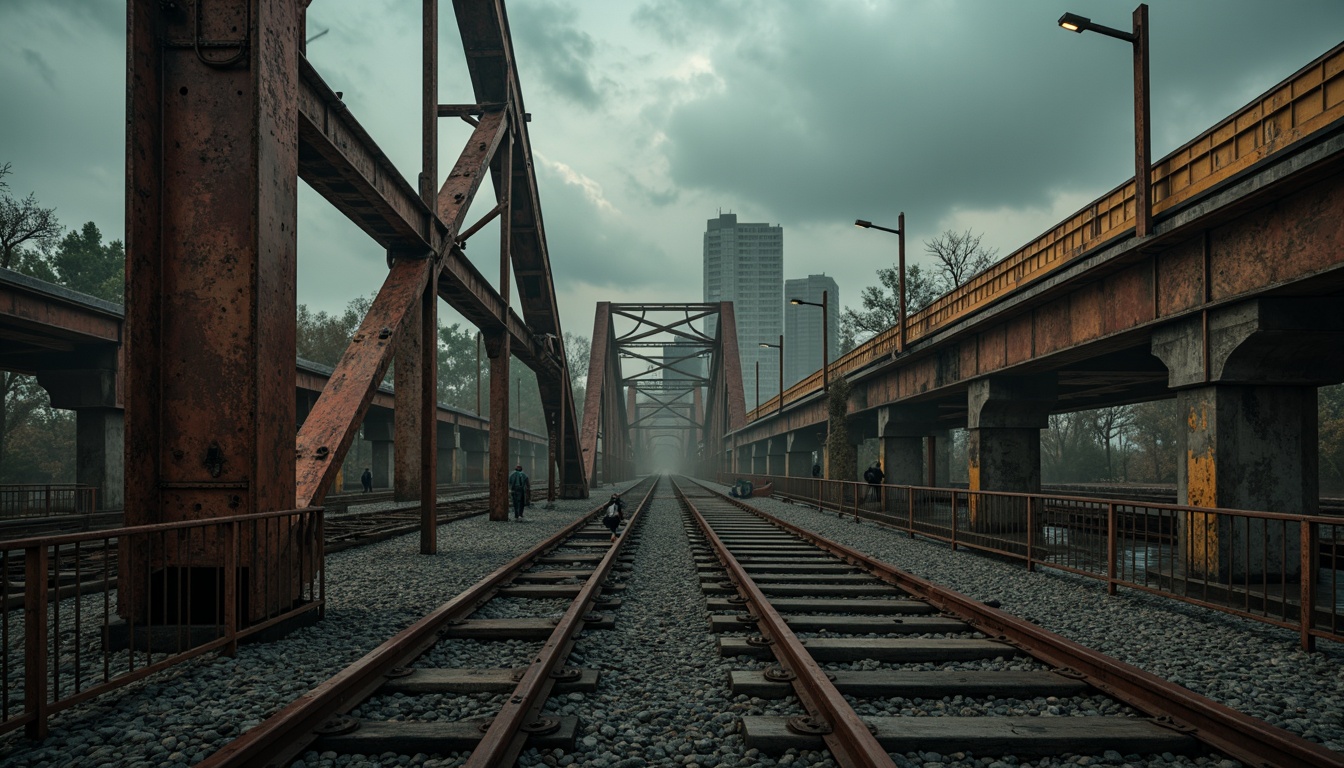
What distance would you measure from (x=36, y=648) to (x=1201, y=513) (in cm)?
1137

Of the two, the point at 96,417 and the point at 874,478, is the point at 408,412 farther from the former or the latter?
the point at 874,478

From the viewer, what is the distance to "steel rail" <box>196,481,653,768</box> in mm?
3164

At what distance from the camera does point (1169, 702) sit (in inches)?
154

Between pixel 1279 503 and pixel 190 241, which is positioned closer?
pixel 190 241

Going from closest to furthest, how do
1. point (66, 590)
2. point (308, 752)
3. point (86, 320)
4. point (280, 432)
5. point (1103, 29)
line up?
point (308, 752) < point (280, 432) < point (66, 590) < point (1103, 29) < point (86, 320)

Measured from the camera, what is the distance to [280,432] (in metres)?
6.18

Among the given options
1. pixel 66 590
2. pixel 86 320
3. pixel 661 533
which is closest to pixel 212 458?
pixel 66 590

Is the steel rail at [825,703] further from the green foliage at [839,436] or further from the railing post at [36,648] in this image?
the green foliage at [839,436]

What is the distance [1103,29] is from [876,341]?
45.4ft

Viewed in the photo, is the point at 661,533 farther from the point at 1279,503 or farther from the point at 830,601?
the point at 1279,503

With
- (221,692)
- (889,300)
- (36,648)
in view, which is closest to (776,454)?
(889,300)

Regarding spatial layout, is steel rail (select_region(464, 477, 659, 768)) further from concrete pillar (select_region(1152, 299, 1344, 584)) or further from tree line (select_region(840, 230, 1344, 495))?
tree line (select_region(840, 230, 1344, 495))

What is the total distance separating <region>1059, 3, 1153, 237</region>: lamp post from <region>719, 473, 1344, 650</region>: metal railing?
159 inches

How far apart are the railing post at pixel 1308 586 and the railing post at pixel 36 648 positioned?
27.1ft
